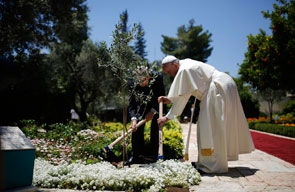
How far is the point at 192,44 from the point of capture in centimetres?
3659

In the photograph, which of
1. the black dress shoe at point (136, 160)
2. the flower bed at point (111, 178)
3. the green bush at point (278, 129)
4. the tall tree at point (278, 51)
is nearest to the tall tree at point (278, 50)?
the tall tree at point (278, 51)

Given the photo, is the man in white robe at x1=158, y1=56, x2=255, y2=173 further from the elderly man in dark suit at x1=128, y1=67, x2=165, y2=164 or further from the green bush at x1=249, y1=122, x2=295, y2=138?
the green bush at x1=249, y1=122, x2=295, y2=138

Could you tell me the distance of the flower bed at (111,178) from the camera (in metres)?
2.97

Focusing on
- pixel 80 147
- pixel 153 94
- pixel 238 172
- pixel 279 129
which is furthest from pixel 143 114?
pixel 279 129

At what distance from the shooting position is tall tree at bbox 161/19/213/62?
119ft

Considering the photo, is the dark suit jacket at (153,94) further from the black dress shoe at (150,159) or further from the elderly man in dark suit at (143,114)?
the black dress shoe at (150,159)

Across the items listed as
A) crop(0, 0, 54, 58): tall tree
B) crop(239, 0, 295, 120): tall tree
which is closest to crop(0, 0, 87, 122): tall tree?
crop(0, 0, 54, 58): tall tree

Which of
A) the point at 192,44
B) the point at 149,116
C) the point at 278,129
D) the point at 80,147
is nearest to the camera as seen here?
the point at 149,116

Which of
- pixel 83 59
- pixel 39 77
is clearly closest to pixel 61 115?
pixel 39 77

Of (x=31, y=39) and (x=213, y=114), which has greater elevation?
(x=31, y=39)

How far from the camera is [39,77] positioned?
53.5 ft

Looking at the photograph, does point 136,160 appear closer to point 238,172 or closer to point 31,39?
point 238,172

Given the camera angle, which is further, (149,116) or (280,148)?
(280,148)

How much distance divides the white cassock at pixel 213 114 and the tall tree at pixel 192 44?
107 feet
